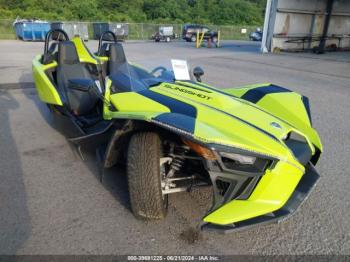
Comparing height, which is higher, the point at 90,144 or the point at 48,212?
the point at 90,144

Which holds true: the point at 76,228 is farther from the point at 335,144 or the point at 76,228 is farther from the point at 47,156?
the point at 335,144

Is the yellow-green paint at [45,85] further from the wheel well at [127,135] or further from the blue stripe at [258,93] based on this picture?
the blue stripe at [258,93]

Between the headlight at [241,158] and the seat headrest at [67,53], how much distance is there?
326 centimetres

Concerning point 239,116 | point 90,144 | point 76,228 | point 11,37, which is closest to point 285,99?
point 239,116

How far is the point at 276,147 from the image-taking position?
1.93m

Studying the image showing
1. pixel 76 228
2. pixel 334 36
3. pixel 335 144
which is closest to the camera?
pixel 76 228

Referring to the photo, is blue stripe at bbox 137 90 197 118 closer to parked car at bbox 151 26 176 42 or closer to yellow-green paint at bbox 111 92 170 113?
yellow-green paint at bbox 111 92 170 113

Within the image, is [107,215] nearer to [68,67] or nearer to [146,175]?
[146,175]

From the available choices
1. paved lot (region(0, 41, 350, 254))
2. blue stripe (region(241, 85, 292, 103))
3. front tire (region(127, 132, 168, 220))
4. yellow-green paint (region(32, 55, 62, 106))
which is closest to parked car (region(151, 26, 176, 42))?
yellow-green paint (region(32, 55, 62, 106))

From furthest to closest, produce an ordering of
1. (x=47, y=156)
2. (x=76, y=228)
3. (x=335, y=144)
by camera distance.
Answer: (x=335, y=144) → (x=47, y=156) → (x=76, y=228)

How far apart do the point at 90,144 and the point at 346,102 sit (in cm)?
573

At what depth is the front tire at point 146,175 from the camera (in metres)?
2.07

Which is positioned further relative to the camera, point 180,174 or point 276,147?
point 180,174

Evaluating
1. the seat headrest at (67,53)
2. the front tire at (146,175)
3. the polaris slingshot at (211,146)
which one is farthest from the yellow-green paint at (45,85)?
the front tire at (146,175)
